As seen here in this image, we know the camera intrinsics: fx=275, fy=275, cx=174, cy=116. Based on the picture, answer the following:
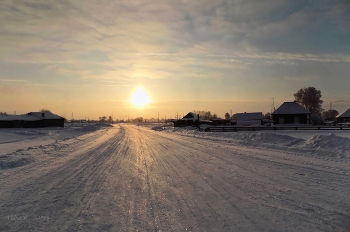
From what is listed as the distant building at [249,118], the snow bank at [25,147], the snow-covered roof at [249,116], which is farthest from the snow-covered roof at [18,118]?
the snow-covered roof at [249,116]

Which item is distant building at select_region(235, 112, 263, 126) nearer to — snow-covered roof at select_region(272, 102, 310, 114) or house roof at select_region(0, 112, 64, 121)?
snow-covered roof at select_region(272, 102, 310, 114)

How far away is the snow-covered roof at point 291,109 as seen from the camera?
67.5 metres

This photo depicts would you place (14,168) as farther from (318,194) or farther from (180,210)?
(318,194)

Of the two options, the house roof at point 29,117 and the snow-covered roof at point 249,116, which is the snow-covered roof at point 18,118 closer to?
the house roof at point 29,117

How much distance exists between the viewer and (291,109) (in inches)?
2697

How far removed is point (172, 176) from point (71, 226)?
518 centimetres

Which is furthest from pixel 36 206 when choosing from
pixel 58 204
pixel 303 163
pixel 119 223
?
pixel 303 163

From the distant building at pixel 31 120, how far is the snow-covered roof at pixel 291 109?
67.1 meters

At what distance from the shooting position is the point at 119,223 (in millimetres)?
5410

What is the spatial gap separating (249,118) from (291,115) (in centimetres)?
2581

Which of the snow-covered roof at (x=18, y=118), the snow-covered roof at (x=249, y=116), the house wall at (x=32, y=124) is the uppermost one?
the snow-covered roof at (x=249, y=116)

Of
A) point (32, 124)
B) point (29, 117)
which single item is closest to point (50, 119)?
point (29, 117)

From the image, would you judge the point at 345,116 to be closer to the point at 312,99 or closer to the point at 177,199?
the point at 312,99

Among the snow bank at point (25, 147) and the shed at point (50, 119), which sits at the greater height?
the shed at point (50, 119)
